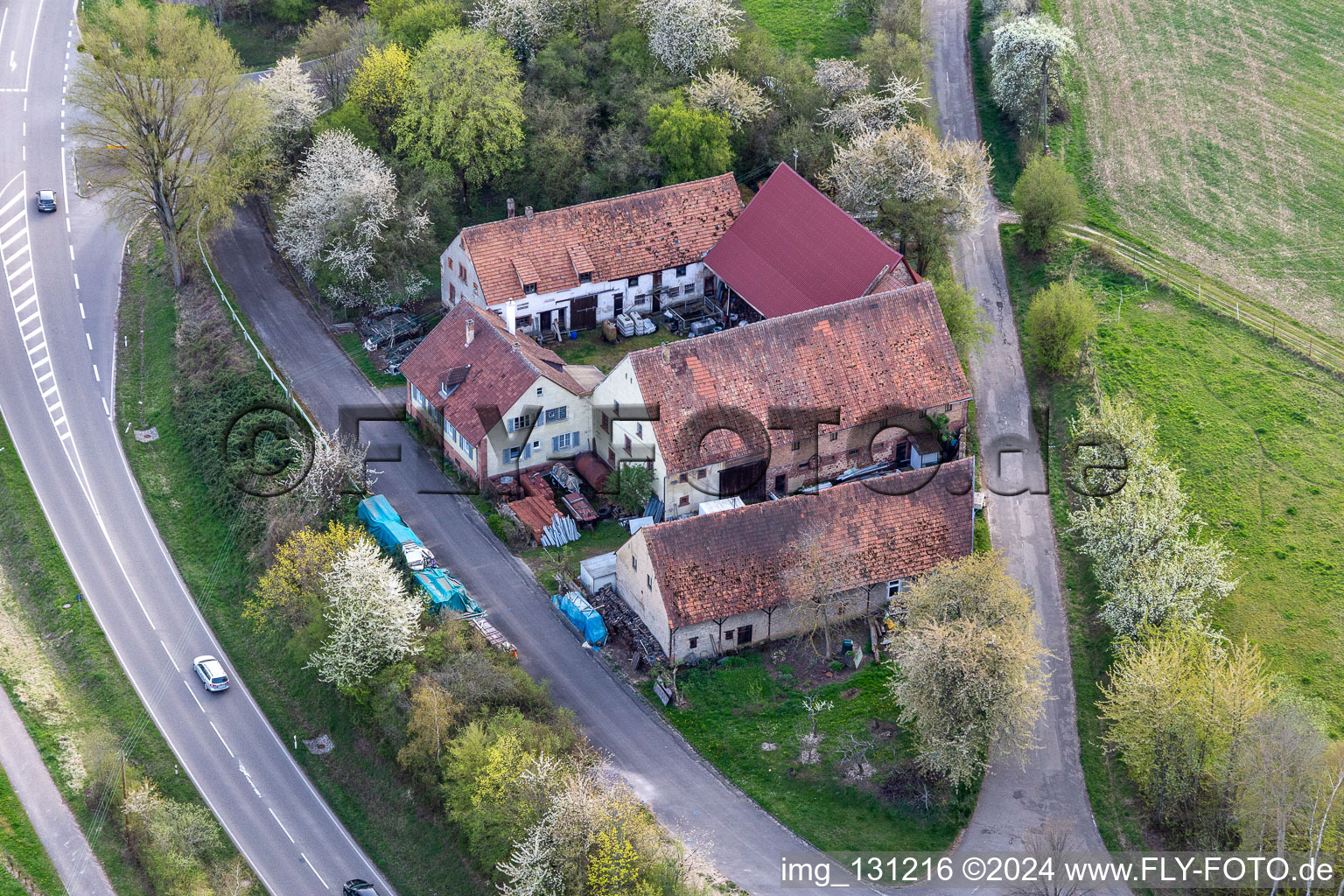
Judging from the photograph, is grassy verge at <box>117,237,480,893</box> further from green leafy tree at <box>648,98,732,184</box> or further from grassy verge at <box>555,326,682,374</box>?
green leafy tree at <box>648,98,732,184</box>

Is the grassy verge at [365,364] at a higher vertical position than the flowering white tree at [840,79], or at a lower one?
lower

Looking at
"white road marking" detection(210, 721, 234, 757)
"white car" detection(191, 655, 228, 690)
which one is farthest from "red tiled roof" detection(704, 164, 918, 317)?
"white road marking" detection(210, 721, 234, 757)

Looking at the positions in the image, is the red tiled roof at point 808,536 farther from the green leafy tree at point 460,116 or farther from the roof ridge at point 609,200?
the green leafy tree at point 460,116

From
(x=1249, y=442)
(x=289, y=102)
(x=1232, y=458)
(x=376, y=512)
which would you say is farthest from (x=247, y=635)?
(x=1249, y=442)

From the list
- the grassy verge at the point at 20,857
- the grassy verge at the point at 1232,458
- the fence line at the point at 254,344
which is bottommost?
the grassy verge at the point at 1232,458

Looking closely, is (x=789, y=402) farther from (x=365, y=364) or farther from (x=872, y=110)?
(x=872, y=110)

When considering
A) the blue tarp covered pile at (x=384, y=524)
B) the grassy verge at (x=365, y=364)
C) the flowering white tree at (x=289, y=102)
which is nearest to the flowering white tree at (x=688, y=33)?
the flowering white tree at (x=289, y=102)
